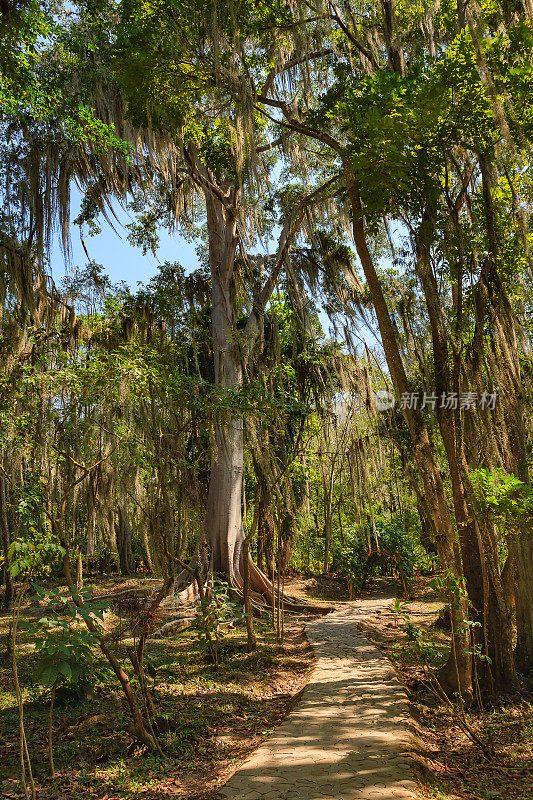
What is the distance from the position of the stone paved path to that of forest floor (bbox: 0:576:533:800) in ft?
0.63

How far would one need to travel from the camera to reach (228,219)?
10.3 m

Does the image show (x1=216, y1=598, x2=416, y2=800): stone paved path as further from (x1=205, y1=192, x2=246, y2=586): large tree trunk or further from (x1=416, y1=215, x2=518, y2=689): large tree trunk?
(x1=205, y1=192, x2=246, y2=586): large tree trunk

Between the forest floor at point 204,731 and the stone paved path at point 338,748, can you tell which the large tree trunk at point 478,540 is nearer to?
the forest floor at point 204,731

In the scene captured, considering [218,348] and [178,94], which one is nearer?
[178,94]

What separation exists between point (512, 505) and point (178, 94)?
4.96m

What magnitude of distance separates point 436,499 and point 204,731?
2529 mm

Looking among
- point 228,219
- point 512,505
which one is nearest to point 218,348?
point 228,219

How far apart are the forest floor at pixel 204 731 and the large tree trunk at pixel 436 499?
29cm

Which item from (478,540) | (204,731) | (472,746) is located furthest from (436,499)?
(204,731)

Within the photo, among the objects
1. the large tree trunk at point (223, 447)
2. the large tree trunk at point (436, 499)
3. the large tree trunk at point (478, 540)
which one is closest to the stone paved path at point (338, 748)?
the large tree trunk at point (436, 499)

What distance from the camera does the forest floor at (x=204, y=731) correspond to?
10.3ft

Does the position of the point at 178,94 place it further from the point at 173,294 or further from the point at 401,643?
the point at 401,643

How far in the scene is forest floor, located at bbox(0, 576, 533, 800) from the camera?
3.13 meters

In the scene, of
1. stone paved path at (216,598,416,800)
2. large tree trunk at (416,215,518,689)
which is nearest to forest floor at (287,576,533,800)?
stone paved path at (216,598,416,800)
